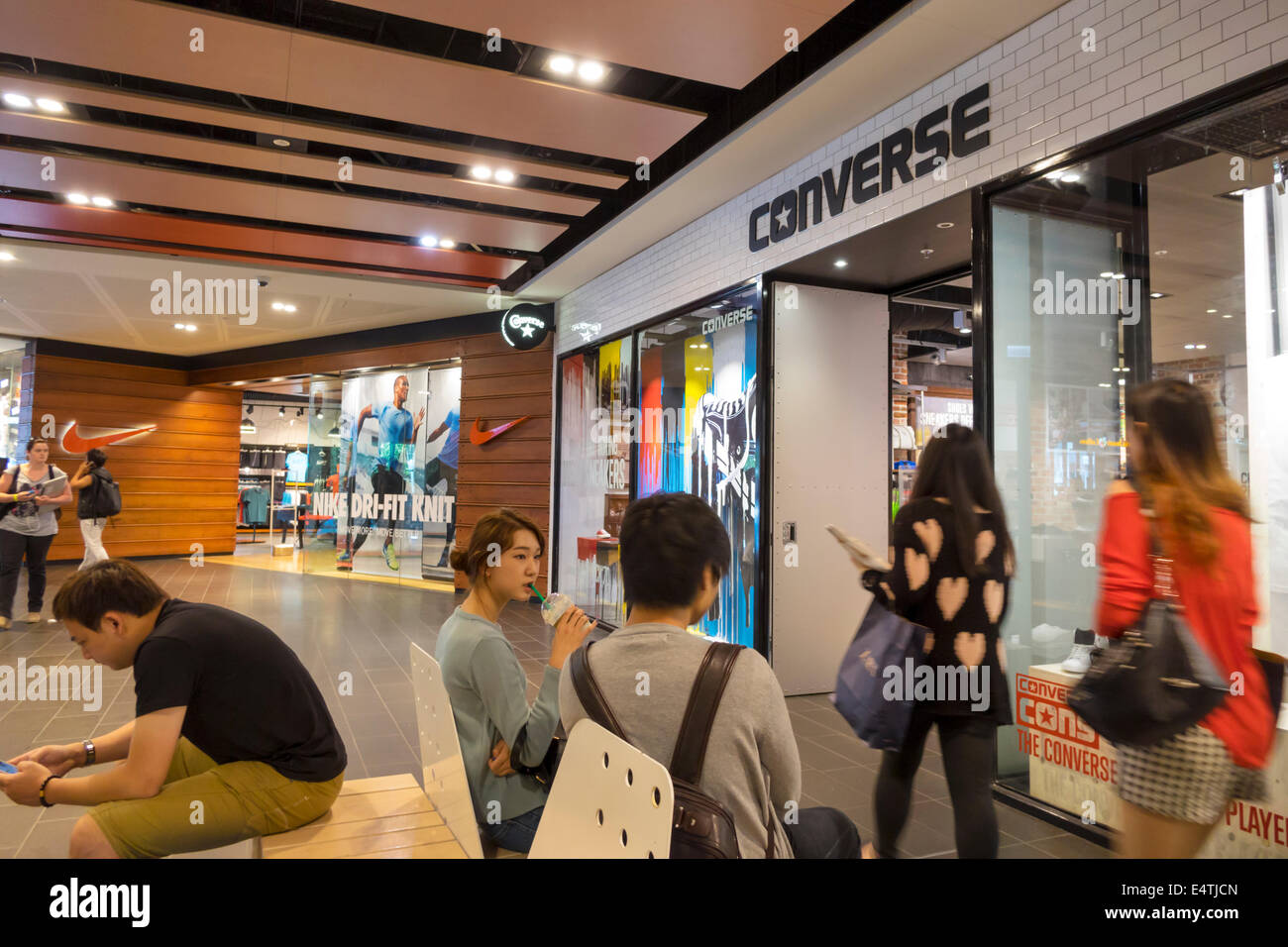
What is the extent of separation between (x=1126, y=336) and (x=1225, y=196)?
62 centimetres

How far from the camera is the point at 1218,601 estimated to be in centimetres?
173

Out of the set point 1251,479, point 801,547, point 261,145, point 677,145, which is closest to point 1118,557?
point 1251,479

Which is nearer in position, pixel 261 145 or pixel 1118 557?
pixel 1118 557

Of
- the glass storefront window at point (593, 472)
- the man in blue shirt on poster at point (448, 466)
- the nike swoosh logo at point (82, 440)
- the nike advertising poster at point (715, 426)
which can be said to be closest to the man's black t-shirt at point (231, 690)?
the nike advertising poster at point (715, 426)

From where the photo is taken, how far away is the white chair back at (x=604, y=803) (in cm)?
113

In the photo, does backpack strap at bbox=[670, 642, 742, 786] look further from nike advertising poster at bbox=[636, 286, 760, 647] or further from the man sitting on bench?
nike advertising poster at bbox=[636, 286, 760, 647]

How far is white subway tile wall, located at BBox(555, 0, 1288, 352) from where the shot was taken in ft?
8.57

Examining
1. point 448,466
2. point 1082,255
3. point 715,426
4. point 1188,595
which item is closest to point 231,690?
point 1188,595

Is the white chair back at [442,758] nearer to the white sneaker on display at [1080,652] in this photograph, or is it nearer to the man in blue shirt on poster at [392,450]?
the white sneaker on display at [1080,652]

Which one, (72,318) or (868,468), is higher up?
(72,318)

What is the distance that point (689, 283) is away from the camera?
6.30 meters

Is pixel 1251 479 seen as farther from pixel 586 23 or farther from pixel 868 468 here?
pixel 586 23

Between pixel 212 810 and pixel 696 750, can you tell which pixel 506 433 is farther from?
pixel 696 750
